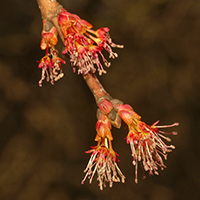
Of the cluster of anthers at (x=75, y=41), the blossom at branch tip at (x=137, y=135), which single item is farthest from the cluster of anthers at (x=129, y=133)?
the cluster of anthers at (x=75, y=41)

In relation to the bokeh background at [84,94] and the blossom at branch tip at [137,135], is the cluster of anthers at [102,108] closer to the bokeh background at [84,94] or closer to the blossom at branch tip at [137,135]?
the blossom at branch tip at [137,135]

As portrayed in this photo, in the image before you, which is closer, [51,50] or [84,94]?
[51,50]

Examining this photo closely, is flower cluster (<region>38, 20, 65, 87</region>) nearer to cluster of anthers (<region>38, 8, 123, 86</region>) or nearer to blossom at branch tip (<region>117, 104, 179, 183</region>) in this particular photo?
cluster of anthers (<region>38, 8, 123, 86</region>)

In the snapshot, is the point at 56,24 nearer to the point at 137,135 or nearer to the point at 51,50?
the point at 51,50

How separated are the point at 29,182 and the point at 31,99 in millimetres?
507

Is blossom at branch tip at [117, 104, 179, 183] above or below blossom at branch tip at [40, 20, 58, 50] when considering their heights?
below

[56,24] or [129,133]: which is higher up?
[56,24]

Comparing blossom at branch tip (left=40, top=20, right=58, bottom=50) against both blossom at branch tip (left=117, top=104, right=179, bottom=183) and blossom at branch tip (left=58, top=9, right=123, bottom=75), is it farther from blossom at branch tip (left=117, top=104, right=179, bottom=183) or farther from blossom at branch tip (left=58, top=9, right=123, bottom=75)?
blossom at branch tip (left=117, top=104, right=179, bottom=183)

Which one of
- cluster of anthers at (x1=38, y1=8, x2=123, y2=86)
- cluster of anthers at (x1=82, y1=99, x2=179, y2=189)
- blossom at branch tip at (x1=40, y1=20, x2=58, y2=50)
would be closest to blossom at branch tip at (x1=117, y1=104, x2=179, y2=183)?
cluster of anthers at (x1=82, y1=99, x2=179, y2=189)

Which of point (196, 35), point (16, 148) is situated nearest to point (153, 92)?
point (196, 35)

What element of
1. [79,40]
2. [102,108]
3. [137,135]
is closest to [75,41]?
[79,40]

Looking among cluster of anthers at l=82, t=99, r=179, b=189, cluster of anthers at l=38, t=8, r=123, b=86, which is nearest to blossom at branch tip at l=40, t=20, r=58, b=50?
cluster of anthers at l=38, t=8, r=123, b=86

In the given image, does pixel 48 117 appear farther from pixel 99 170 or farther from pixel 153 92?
pixel 99 170

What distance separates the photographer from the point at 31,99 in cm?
148
